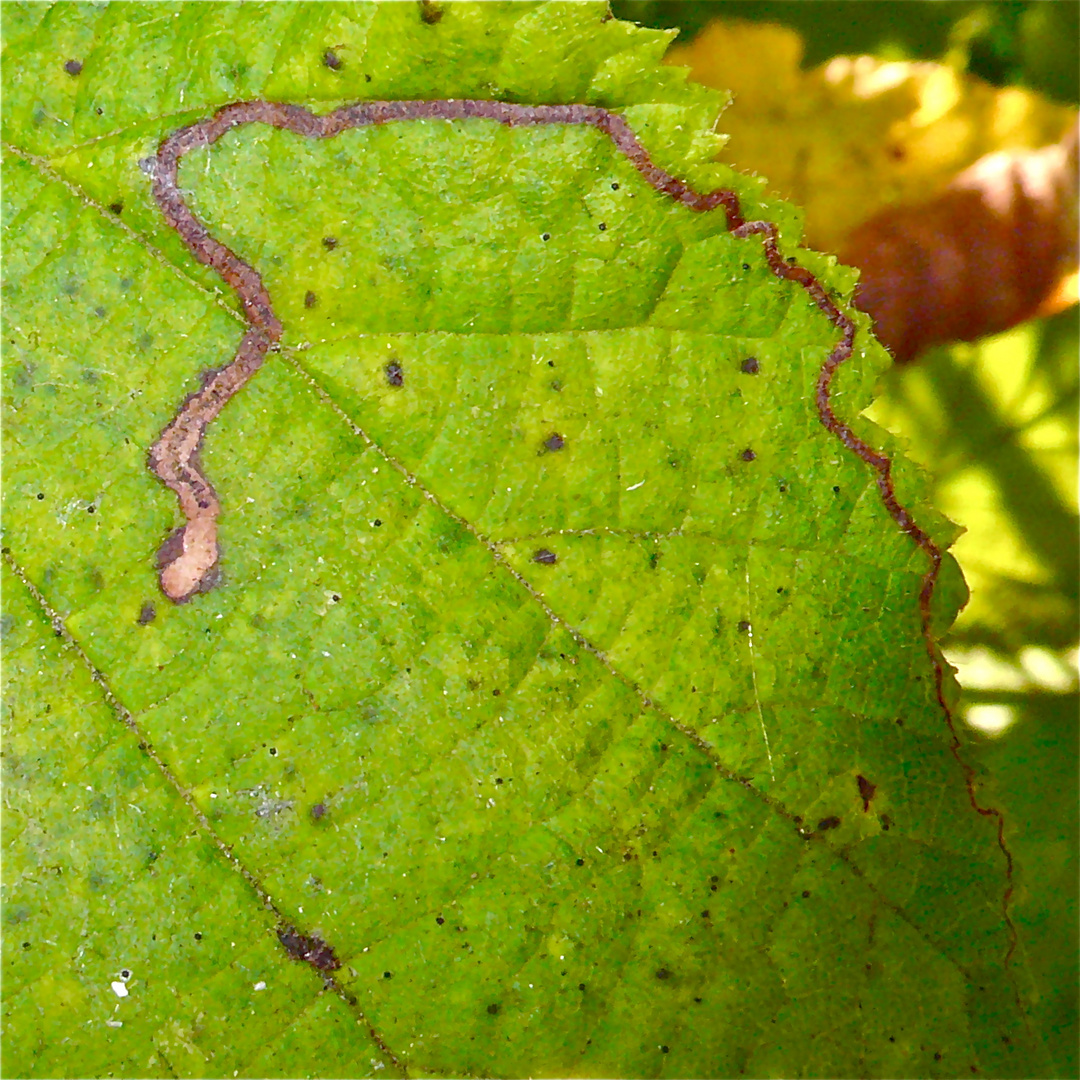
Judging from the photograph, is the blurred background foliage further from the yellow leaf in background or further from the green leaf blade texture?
the green leaf blade texture

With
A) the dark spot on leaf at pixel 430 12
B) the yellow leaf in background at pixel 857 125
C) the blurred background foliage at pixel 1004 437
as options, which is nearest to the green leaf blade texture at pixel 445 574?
the dark spot on leaf at pixel 430 12

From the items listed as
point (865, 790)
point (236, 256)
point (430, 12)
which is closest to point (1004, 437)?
point (865, 790)

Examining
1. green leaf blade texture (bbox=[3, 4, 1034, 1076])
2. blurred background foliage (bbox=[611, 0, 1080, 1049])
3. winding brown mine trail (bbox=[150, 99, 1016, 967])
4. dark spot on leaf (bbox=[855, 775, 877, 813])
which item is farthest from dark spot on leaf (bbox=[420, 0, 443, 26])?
blurred background foliage (bbox=[611, 0, 1080, 1049])

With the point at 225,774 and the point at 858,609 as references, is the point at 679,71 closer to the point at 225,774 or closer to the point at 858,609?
the point at 858,609

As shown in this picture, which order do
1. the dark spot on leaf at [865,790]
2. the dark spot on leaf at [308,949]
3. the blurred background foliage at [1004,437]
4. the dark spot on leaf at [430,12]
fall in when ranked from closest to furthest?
the dark spot on leaf at [430,12], the dark spot on leaf at [308,949], the dark spot on leaf at [865,790], the blurred background foliage at [1004,437]

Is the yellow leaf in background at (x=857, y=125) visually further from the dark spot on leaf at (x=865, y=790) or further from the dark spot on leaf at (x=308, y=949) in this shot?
the dark spot on leaf at (x=308, y=949)

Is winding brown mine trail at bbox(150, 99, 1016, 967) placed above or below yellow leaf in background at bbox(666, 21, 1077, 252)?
above
